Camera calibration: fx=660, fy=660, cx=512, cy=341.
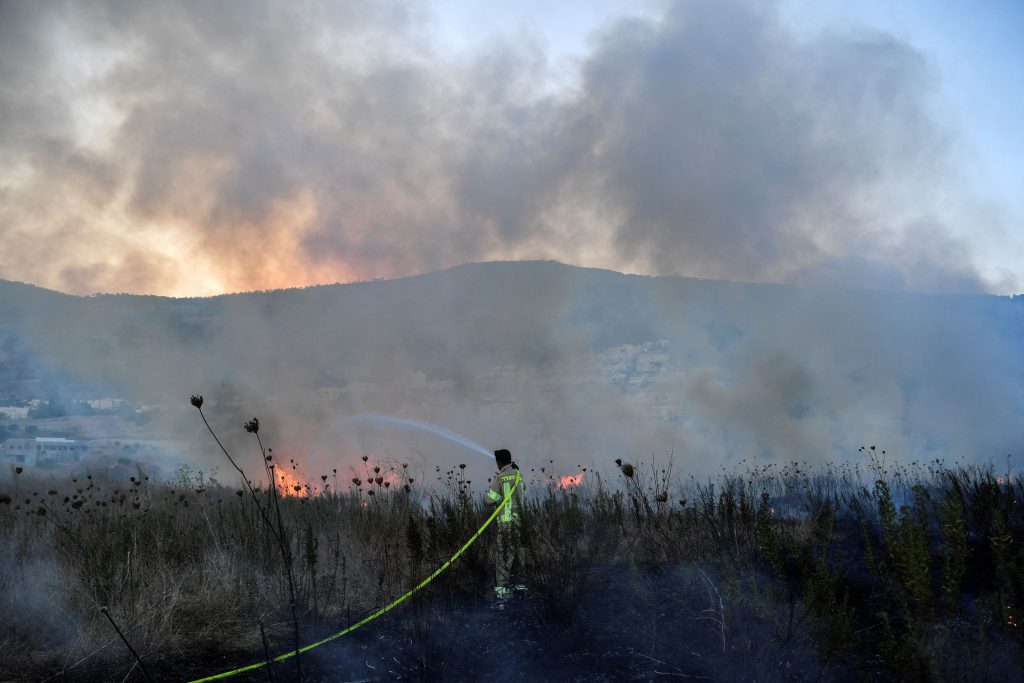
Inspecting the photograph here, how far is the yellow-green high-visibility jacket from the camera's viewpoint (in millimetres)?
6867

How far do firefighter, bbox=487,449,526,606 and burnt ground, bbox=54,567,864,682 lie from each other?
8.8 inches

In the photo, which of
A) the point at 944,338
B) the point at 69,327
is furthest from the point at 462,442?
the point at 69,327

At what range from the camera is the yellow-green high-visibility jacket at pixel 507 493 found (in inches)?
270

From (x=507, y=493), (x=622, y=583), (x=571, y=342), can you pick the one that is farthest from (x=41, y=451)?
(x=571, y=342)

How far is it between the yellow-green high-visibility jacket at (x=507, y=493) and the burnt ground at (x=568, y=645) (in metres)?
0.85

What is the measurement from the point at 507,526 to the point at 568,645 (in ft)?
5.19

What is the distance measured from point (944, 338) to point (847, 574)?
2296 centimetres

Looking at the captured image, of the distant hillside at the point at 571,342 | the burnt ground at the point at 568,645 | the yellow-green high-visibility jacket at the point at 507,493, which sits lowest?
the burnt ground at the point at 568,645

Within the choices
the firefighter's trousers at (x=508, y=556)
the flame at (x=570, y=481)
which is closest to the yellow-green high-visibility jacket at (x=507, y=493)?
the firefighter's trousers at (x=508, y=556)

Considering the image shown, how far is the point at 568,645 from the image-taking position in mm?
5363

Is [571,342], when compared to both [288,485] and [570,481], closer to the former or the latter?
[570,481]

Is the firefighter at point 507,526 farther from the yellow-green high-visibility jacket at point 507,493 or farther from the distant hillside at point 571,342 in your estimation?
the distant hillside at point 571,342

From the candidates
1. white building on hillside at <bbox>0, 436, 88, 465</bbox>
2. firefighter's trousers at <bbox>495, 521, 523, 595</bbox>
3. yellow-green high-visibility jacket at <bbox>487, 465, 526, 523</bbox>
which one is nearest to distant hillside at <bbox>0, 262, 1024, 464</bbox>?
white building on hillside at <bbox>0, 436, 88, 465</bbox>

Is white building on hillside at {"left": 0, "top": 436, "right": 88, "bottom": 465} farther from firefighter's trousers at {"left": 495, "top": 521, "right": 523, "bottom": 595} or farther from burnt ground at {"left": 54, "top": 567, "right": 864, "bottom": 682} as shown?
firefighter's trousers at {"left": 495, "top": 521, "right": 523, "bottom": 595}
